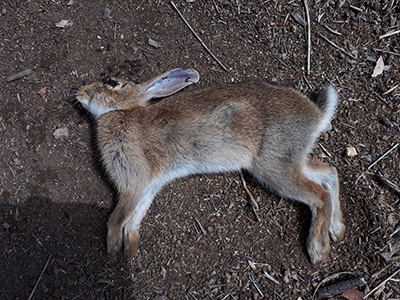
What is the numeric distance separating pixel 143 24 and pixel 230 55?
3.93 ft

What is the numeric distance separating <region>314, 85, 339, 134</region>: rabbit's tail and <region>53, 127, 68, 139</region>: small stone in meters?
2.94

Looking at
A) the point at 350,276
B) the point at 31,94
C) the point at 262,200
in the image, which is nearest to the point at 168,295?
the point at 262,200

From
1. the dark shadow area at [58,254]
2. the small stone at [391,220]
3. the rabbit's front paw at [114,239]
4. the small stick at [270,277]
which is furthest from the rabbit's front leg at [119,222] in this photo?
the small stone at [391,220]

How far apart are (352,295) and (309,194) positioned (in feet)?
3.69

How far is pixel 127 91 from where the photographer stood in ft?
12.0

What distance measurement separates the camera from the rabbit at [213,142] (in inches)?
126

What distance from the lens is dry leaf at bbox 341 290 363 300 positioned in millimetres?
3242

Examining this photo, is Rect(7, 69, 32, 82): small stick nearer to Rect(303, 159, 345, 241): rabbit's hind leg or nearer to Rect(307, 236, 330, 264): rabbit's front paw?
Rect(303, 159, 345, 241): rabbit's hind leg

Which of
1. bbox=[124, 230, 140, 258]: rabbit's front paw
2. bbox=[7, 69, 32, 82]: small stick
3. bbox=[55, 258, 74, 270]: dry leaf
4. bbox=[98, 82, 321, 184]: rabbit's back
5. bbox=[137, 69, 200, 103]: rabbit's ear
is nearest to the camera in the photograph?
bbox=[98, 82, 321, 184]: rabbit's back

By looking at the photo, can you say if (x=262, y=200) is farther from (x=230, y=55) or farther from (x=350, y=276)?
(x=230, y=55)

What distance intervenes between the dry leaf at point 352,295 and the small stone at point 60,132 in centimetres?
358

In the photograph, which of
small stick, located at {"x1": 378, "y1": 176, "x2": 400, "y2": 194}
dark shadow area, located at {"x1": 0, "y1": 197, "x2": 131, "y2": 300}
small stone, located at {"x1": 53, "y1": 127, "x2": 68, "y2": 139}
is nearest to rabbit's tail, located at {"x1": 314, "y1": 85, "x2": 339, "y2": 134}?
small stick, located at {"x1": 378, "y1": 176, "x2": 400, "y2": 194}

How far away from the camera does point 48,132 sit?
147 inches

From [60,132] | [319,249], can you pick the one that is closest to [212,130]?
[319,249]
